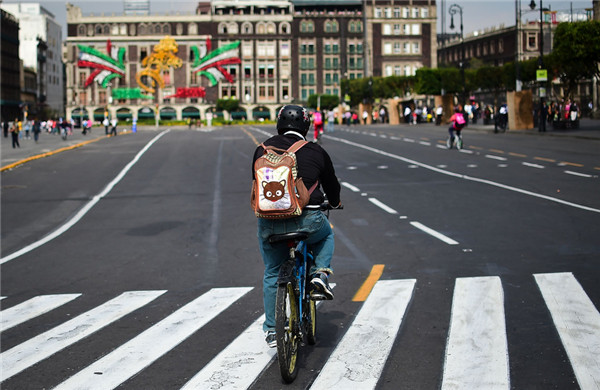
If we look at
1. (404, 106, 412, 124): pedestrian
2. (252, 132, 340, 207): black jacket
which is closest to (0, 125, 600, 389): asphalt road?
(252, 132, 340, 207): black jacket

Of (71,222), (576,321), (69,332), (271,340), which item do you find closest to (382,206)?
(71,222)

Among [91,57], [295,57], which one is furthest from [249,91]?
[91,57]

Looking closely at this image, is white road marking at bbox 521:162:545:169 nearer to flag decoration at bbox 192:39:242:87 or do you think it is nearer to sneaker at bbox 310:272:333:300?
sneaker at bbox 310:272:333:300

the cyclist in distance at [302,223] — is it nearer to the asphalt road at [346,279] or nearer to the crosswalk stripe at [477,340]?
the asphalt road at [346,279]

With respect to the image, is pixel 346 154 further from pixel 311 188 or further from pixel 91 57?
pixel 91 57

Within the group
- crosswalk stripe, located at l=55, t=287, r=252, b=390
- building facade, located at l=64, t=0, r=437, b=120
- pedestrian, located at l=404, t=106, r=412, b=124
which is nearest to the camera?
crosswalk stripe, located at l=55, t=287, r=252, b=390

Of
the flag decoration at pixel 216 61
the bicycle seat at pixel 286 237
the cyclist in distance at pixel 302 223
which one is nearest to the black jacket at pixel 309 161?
the cyclist in distance at pixel 302 223

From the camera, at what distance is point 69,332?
7.33 metres

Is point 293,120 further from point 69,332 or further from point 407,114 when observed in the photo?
point 407,114

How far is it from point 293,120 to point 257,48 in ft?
467

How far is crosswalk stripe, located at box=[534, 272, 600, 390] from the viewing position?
563cm

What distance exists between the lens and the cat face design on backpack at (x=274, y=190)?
18.7ft

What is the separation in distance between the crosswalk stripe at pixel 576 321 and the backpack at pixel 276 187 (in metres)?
2.28

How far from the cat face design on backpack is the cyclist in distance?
0.26 m
